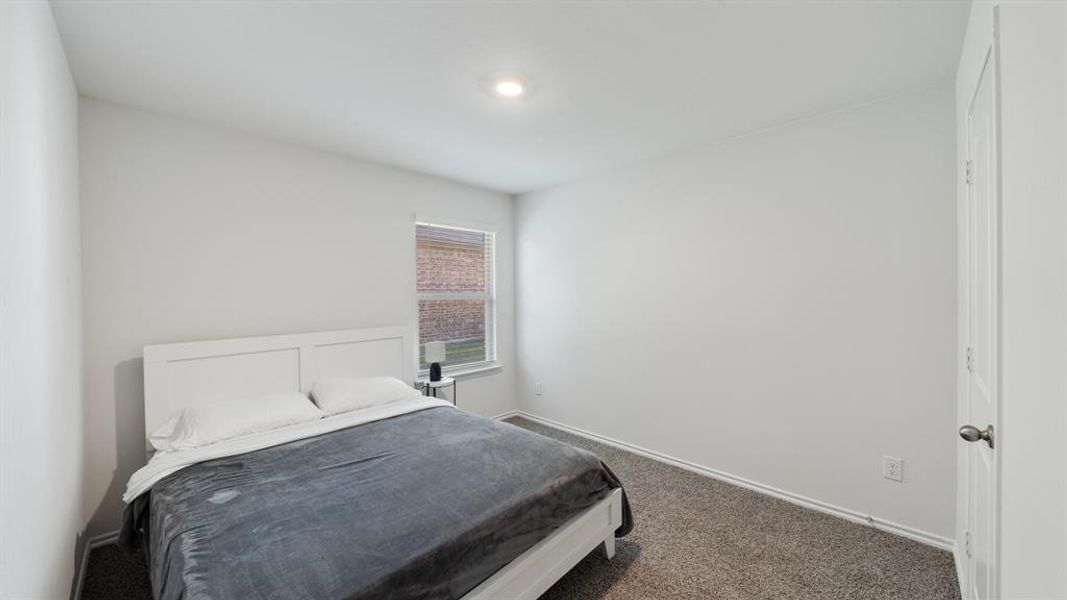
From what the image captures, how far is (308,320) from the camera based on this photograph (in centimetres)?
308

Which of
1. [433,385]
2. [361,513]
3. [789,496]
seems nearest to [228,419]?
[361,513]

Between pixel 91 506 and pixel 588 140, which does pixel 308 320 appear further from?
pixel 588 140

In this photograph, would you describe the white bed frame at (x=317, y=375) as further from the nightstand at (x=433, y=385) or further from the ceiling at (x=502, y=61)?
the ceiling at (x=502, y=61)

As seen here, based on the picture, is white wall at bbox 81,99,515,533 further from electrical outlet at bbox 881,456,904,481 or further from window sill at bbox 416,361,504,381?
electrical outlet at bbox 881,456,904,481

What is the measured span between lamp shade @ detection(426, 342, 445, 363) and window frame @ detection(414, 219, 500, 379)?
4.1 inches

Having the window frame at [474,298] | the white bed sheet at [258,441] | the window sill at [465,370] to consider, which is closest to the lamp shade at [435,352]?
the window frame at [474,298]

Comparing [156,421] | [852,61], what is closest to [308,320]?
[156,421]

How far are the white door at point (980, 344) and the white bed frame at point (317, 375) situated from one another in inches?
52.4

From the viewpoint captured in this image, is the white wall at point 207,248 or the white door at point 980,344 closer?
the white door at point 980,344

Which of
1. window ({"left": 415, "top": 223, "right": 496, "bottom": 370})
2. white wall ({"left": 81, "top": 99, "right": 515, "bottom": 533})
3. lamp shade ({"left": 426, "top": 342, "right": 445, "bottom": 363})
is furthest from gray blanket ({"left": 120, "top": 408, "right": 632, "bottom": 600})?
window ({"left": 415, "top": 223, "right": 496, "bottom": 370})

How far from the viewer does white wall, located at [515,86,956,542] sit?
7.22 ft

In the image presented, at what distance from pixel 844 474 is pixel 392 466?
8.50 ft

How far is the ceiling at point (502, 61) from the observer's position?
1.62 m

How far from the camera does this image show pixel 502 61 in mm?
1952
